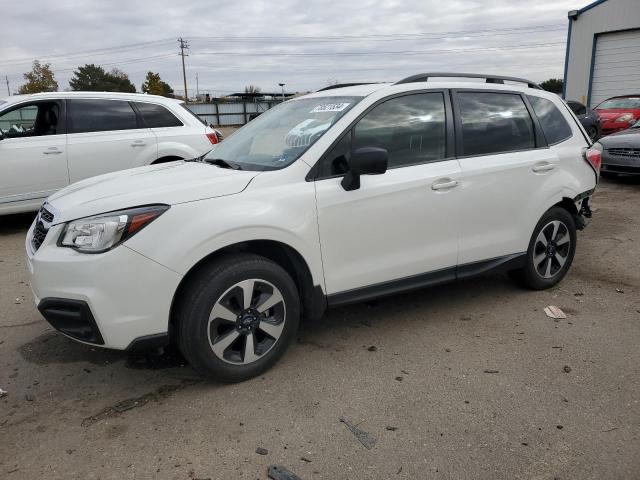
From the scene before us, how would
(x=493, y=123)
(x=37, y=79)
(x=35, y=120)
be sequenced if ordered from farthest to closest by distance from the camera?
(x=37, y=79)
(x=35, y=120)
(x=493, y=123)

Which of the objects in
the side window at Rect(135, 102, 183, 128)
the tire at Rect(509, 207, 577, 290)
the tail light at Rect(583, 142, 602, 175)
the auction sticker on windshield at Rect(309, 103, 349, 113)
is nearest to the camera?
the auction sticker on windshield at Rect(309, 103, 349, 113)

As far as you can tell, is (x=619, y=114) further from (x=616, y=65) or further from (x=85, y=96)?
(x=85, y=96)

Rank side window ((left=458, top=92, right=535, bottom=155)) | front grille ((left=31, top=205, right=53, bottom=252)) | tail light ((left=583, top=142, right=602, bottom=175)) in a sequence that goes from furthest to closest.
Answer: tail light ((left=583, top=142, right=602, bottom=175)), side window ((left=458, top=92, right=535, bottom=155)), front grille ((left=31, top=205, right=53, bottom=252))

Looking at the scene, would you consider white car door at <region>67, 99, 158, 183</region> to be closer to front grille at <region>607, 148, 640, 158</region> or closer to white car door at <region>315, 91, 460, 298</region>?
white car door at <region>315, 91, 460, 298</region>

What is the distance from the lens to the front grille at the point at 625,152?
932 cm

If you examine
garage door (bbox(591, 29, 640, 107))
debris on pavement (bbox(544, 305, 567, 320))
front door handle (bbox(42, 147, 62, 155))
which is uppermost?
garage door (bbox(591, 29, 640, 107))

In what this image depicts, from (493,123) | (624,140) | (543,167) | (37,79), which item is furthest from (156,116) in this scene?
(37,79)

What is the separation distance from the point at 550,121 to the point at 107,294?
3809mm

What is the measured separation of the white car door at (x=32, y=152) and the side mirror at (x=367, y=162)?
510cm

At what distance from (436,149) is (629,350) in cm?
190

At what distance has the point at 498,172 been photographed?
397 cm

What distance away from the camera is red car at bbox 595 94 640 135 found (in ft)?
48.7

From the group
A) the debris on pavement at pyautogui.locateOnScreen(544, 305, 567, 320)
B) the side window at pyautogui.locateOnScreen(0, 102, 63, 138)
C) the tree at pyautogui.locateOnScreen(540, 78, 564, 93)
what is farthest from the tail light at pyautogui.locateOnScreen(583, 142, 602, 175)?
the tree at pyautogui.locateOnScreen(540, 78, 564, 93)

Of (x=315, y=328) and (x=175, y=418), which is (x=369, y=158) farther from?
(x=175, y=418)
